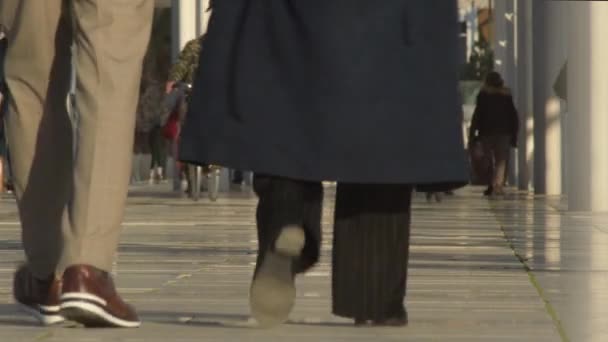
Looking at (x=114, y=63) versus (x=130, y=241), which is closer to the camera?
(x=114, y=63)

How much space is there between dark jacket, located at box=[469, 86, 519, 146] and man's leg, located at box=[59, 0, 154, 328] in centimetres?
2423

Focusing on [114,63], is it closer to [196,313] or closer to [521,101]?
[196,313]

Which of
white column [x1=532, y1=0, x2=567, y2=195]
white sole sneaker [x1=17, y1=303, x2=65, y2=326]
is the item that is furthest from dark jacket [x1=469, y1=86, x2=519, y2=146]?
white sole sneaker [x1=17, y1=303, x2=65, y2=326]

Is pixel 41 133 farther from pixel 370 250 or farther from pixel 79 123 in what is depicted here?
pixel 370 250

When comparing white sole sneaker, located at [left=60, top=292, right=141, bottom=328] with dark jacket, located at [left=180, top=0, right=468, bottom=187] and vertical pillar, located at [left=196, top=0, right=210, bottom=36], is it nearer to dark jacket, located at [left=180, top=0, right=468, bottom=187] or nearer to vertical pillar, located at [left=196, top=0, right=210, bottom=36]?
dark jacket, located at [left=180, top=0, right=468, bottom=187]

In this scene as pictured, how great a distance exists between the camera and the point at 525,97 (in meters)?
34.3

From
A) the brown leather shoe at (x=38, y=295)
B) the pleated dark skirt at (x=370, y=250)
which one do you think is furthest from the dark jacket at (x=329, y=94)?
the brown leather shoe at (x=38, y=295)

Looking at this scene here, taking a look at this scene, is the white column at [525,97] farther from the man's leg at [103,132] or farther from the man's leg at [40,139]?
the man's leg at [103,132]

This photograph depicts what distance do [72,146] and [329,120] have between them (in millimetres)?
964

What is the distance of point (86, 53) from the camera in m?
6.44

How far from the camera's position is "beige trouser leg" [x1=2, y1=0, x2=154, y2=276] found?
640cm

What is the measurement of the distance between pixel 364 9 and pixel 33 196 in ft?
4.07

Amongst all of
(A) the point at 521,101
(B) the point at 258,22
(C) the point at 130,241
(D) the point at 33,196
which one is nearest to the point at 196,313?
(D) the point at 33,196

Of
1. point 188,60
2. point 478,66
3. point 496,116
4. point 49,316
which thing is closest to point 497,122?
point 496,116
